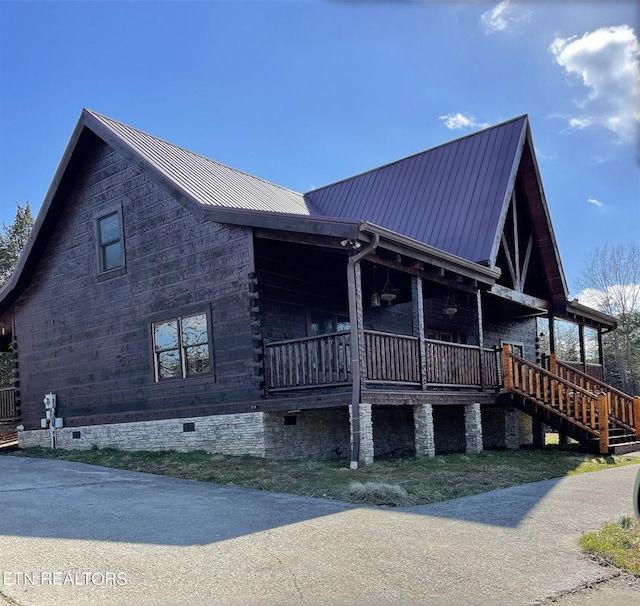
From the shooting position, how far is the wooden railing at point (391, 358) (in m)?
12.4

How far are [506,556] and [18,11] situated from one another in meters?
13.6

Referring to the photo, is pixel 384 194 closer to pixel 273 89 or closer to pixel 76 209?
pixel 273 89

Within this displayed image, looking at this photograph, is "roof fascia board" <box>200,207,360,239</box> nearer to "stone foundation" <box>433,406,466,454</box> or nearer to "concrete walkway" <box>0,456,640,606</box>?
"concrete walkway" <box>0,456,640,606</box>

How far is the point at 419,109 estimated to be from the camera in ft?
36.5

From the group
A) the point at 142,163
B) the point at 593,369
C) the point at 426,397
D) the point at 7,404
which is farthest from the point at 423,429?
the point at 7,404

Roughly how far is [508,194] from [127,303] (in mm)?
9883

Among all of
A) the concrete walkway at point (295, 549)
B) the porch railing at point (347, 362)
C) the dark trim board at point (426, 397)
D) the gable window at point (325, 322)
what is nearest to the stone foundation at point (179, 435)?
the porch railing at point (347, 362)

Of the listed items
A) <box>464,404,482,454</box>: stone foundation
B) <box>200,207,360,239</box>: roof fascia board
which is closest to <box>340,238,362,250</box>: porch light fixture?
<box>200,207,360,239</box>: roof fascia board

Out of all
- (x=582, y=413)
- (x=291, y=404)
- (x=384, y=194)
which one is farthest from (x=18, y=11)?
(x=582, y=413)

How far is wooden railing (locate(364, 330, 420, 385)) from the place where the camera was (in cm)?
1244

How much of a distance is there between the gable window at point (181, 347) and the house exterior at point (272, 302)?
0.05 metres

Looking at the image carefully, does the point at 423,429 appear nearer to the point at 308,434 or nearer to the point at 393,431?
the point at 308,434

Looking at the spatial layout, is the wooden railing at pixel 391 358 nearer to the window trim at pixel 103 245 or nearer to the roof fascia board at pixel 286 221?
the roof fascia board at pixel 286 221

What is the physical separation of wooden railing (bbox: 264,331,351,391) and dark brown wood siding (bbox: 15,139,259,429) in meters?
0.50
